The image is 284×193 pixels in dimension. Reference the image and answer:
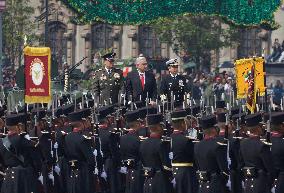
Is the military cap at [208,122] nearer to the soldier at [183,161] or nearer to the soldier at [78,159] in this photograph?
the soldier at [183,161]

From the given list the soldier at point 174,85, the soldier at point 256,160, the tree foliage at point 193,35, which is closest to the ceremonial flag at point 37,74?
the soldier at point 256,160

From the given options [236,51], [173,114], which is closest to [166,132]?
[173,114]

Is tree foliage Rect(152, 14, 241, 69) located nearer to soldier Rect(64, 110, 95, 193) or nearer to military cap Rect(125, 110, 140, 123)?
soldier Rect(64, 110, 95, 193)

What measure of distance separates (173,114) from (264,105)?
15.7ft

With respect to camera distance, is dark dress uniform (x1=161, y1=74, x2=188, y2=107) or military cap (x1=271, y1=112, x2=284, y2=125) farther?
dark dress uniform (x1=161, y1=74, x2=188, y2=107)

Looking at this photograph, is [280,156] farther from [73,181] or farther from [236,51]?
[236,51]

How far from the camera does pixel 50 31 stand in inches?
3273

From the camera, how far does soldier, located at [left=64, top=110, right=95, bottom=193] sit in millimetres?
27703

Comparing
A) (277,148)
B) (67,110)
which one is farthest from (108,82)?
(277,148)

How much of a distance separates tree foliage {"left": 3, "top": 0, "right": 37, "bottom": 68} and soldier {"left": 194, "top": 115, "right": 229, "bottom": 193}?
4639 centimetres

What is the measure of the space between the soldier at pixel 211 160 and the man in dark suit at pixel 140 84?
31.1ft

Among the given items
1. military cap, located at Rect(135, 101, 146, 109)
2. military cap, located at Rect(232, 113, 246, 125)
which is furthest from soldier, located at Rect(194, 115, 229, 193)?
military cap, located at Rect(135, 101, 146, 109)

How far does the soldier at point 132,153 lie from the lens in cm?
2727

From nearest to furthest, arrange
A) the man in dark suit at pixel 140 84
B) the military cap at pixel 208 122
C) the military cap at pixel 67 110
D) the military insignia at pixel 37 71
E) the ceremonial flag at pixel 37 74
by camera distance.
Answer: the military cap at pixel 208 122 < the ceremonial flag at pixel 37 74 < the military insignia at pixel 37 71 < the military cap at pixel 67 110 < the man in dark suit at pixel 140 84
